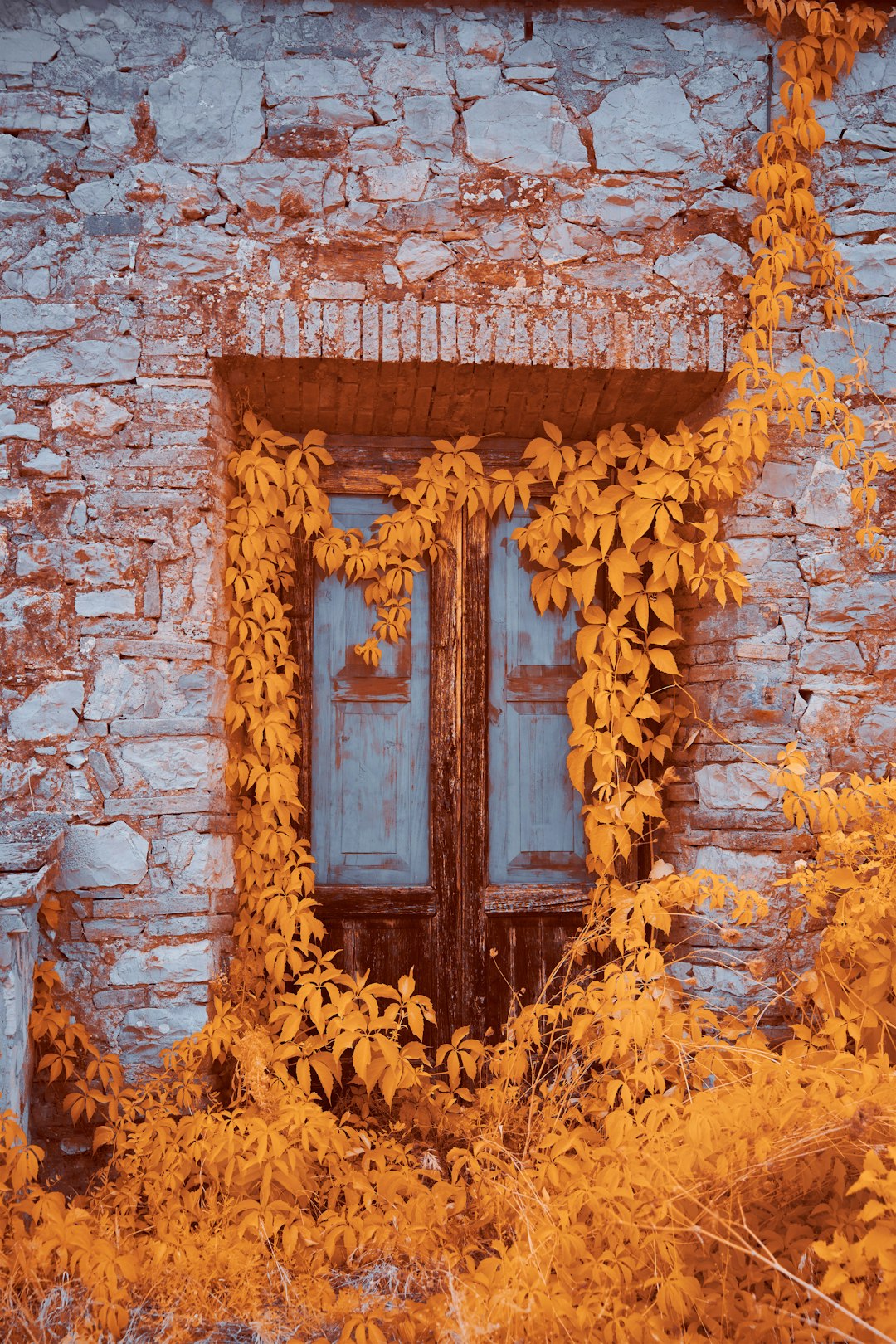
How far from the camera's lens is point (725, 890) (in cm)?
289

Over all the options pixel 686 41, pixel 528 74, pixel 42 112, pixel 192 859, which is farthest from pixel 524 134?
pixel 192 859

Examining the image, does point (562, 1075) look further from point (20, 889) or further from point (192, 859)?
point (20, 889)

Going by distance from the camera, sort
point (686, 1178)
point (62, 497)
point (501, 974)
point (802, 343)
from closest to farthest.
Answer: point (686, 1178) → point (62, 497) → point (802, 343) → point (501, 974)

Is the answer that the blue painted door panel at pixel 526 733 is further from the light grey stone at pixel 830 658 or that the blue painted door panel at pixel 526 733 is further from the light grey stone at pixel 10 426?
the light grey stone at pixel 10 426

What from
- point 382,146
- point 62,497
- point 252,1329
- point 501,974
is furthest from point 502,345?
point 252,1329

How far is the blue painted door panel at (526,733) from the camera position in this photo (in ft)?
10.9

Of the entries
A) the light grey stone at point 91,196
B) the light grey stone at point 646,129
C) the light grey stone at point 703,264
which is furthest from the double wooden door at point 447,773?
the light grey stone at point 646,129

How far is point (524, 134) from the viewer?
293cm

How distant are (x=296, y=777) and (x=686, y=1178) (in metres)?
1.69

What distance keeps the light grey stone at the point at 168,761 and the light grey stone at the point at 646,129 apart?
230 centimetres

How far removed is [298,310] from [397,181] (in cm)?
54

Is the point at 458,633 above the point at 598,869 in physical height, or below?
above

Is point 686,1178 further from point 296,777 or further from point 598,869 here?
point 296,777

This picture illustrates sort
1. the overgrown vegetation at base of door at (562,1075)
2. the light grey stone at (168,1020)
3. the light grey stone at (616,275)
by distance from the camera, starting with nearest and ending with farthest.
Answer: the overgrown vegetation at base of door at (562,1075) < the light grey stone at (168,1020) < the light grey stone at (616,275)
